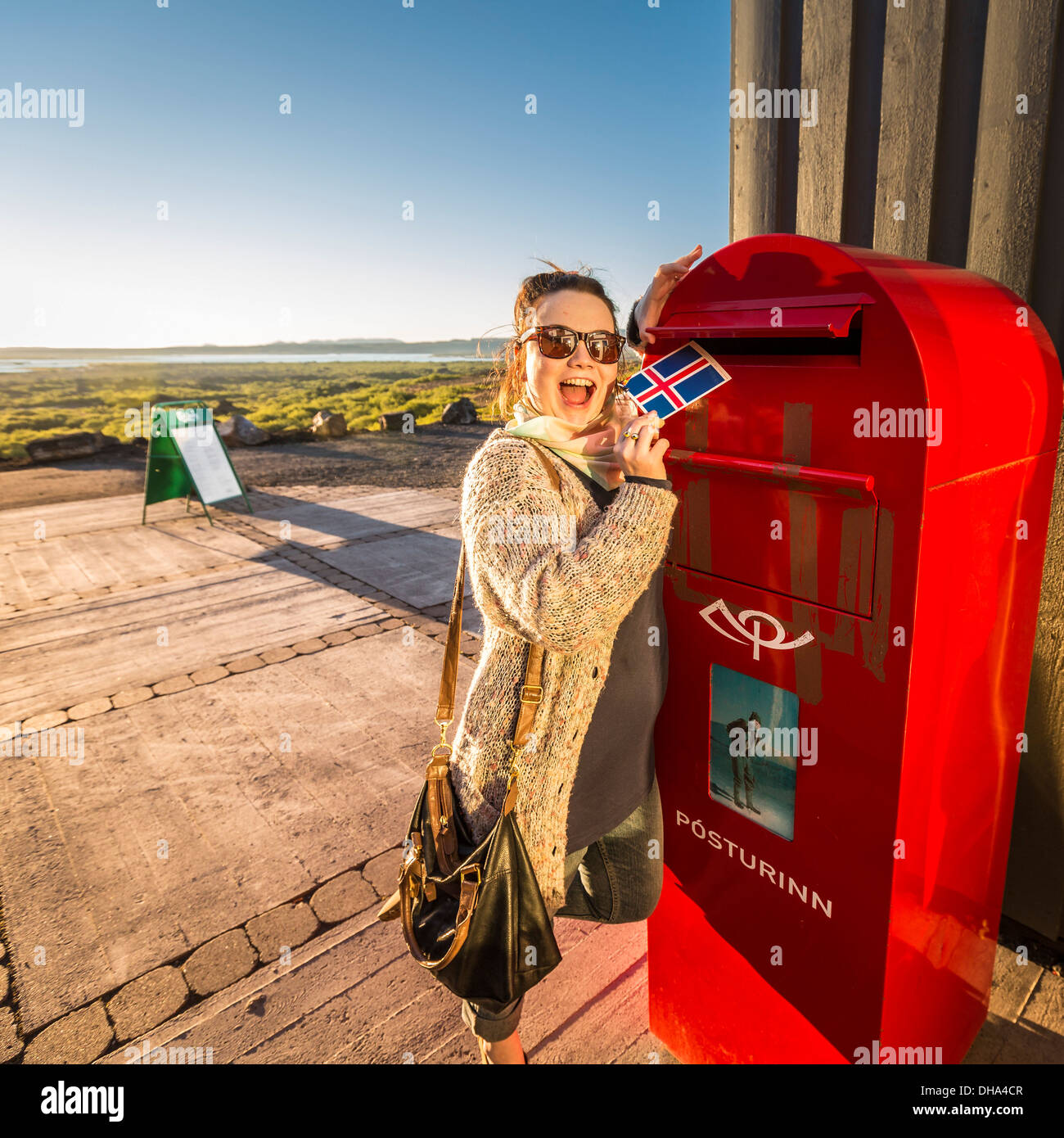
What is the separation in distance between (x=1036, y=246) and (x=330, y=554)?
599 cm

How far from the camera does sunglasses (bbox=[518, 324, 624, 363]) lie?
1548 millimetres

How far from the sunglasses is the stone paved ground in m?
1.94

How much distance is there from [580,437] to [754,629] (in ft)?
1.86

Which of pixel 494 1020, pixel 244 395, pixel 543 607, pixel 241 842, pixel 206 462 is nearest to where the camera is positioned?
pixel 543 607

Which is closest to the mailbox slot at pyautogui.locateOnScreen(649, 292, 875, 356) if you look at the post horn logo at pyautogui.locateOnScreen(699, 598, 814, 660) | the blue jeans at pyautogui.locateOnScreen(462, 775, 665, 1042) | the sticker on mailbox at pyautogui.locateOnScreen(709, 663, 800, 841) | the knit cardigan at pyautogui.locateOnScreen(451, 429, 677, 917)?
the knit cardigan at pyautogui.locateOnScreen(451, 429, 677, 917)

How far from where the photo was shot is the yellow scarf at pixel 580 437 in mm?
1522

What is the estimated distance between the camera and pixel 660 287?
175cm

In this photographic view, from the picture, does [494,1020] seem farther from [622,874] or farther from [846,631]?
[846,631]

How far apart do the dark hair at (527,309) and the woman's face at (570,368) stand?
0.02 m

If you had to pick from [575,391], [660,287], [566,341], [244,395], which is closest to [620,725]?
[575,391]

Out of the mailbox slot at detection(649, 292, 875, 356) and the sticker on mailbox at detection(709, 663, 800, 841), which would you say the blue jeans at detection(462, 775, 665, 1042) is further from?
the mailbox slot at detection(649, 292, 875, 356)

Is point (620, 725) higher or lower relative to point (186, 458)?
lower

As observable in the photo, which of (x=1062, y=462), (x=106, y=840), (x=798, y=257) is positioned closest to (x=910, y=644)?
(x=798, y=257)

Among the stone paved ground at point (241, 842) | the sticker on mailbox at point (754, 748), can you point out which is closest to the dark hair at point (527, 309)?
the sticker on mailbox at point (754, 748)
